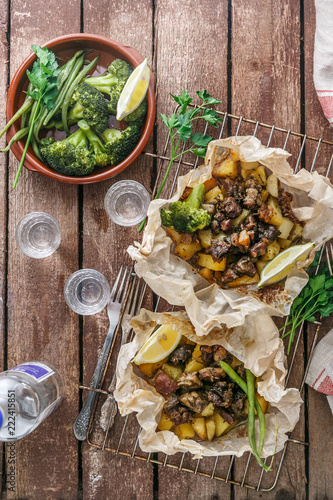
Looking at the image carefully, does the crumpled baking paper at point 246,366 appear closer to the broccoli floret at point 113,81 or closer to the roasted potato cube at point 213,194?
the roasted potato cube at point 213,194

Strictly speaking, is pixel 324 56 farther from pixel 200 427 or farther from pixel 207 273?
pixel 200 427

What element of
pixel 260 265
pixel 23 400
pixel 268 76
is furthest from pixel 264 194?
pixel 23 400

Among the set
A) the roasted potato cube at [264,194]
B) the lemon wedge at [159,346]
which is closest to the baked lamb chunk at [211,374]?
the lemon wedge at [159,346]

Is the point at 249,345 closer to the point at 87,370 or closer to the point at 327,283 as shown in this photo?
the point at 327,283

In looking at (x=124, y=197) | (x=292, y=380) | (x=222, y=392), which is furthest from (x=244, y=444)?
Result: (x=124, y=197)

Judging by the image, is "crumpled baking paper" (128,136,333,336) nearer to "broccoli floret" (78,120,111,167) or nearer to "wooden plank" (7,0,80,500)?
"broccoli floret" (78,120,111,167)

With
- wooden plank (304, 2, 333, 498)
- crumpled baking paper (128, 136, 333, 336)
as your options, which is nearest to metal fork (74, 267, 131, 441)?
crumpled baking paper (128, 136, 333, 336)
